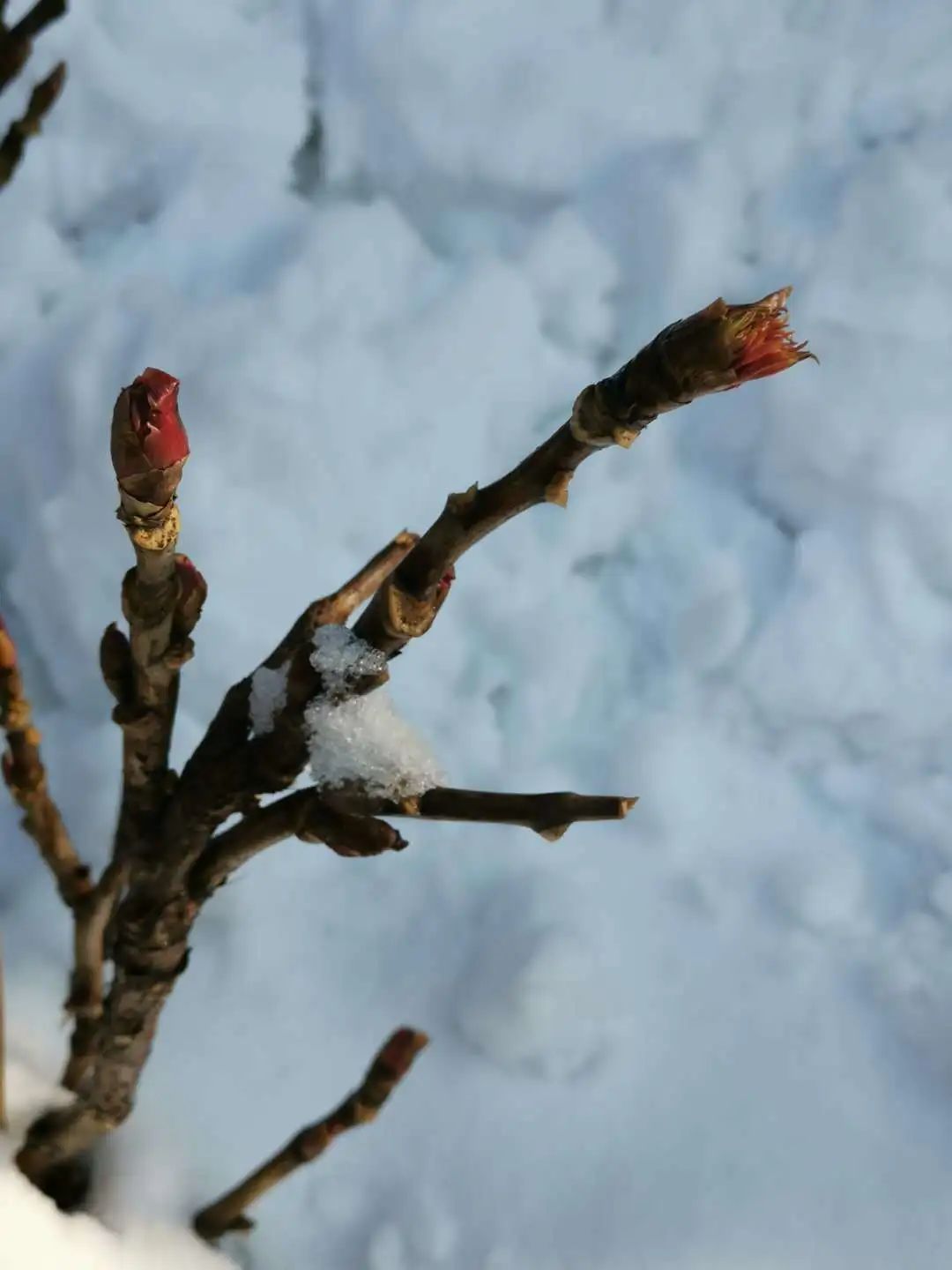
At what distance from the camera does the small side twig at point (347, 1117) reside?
0.52 m

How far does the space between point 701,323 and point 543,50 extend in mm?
937

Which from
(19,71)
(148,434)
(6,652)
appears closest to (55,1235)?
(6,652)

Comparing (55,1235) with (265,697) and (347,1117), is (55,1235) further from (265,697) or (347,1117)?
(265,697)

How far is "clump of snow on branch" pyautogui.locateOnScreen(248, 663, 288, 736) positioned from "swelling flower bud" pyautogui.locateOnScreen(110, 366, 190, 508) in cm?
12

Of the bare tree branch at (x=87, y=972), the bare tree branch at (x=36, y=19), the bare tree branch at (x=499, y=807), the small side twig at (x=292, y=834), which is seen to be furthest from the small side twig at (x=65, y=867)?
the bare tree branch at (x=36, y=19)

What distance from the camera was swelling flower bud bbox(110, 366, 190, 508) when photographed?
25 centimetres

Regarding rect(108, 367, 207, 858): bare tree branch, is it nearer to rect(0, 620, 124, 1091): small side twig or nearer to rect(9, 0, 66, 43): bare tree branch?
rect(0, 620, 124, 1091): small side twig

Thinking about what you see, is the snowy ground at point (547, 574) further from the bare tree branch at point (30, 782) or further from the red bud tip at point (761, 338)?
the red bud tip at point (761, 338)

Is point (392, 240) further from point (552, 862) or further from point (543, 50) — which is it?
point (552, 862)

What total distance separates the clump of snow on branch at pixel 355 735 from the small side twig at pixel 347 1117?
232 millimetres

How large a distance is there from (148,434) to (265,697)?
5.5 inches

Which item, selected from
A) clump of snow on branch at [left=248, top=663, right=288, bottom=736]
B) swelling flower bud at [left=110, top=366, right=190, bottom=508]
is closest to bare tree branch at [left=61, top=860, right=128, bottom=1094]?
clump of snow on branch at [left=248, top=663, right=288, bottom=736]

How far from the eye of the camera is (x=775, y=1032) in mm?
804

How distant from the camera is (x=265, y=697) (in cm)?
37
